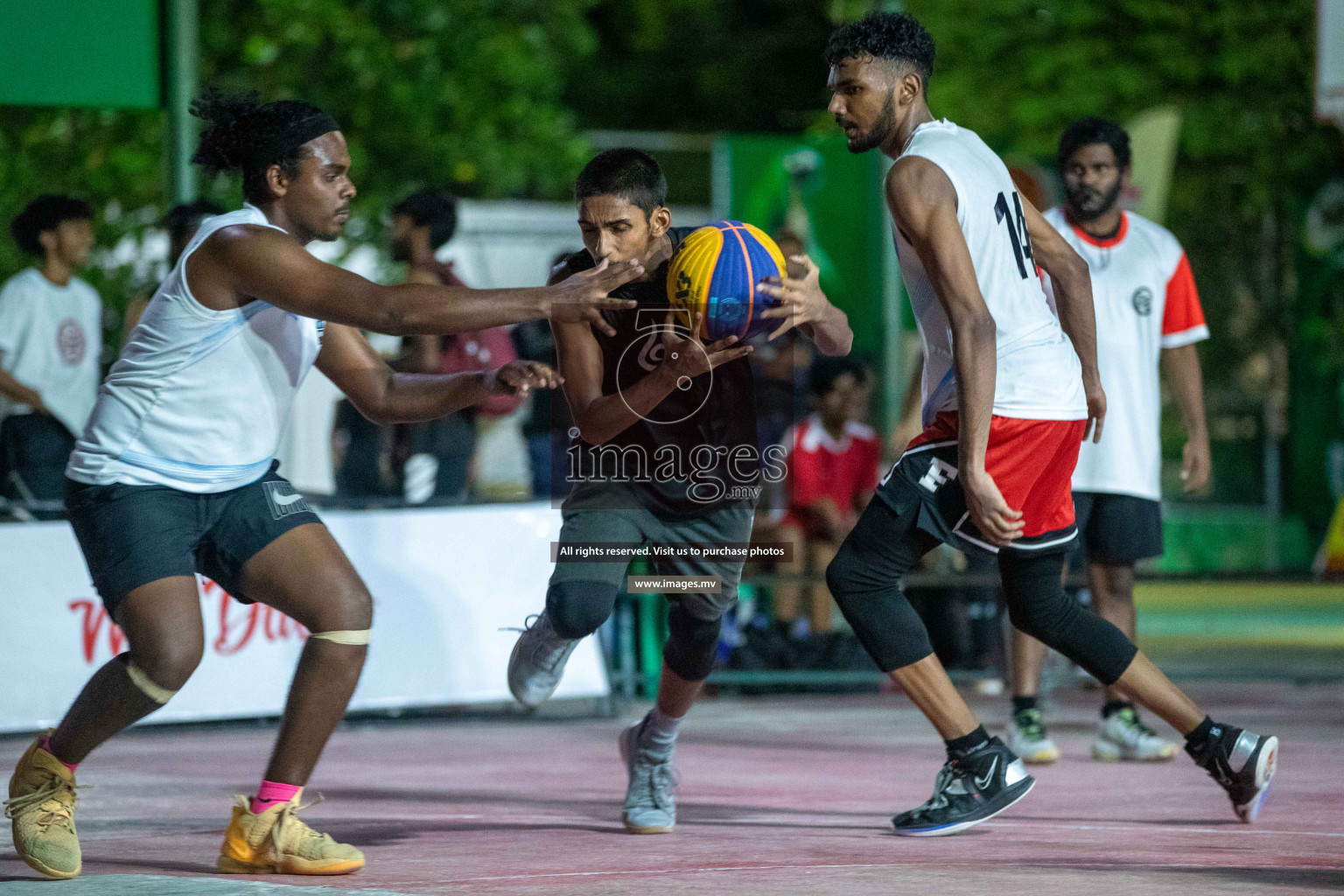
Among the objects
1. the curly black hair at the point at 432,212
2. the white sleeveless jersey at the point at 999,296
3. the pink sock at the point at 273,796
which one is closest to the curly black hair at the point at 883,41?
the white sleeveless jersey at the point at 999,296

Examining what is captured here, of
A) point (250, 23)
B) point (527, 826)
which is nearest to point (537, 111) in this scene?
point (250, 23)

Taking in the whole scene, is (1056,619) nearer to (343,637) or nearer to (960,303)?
(960,303)

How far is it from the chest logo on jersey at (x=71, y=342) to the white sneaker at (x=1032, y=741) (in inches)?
195

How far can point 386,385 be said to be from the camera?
5164 millimetres

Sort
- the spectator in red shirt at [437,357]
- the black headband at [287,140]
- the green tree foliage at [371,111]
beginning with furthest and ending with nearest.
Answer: the green tree foliage at [371,111] → the spectator in red shirt at [437,357] → the black headband at [287,140]

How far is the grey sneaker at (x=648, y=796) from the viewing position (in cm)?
555

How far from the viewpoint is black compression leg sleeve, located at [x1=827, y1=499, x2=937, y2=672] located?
521 cm

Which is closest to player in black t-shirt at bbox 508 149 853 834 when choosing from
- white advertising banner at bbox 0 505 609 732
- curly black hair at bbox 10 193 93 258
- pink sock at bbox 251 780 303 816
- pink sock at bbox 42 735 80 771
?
pink sock at bbox 251 780 303 816

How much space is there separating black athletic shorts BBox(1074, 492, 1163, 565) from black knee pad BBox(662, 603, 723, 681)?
2.06 m

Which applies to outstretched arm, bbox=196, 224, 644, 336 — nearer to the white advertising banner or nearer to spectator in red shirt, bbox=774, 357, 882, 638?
the white advertising banner

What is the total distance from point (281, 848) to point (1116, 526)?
366 cm

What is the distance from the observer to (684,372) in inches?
194

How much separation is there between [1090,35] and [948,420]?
14639mm

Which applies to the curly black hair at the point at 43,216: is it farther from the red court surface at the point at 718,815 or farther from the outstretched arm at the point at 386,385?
the outstretched arm at the point at 386,385
